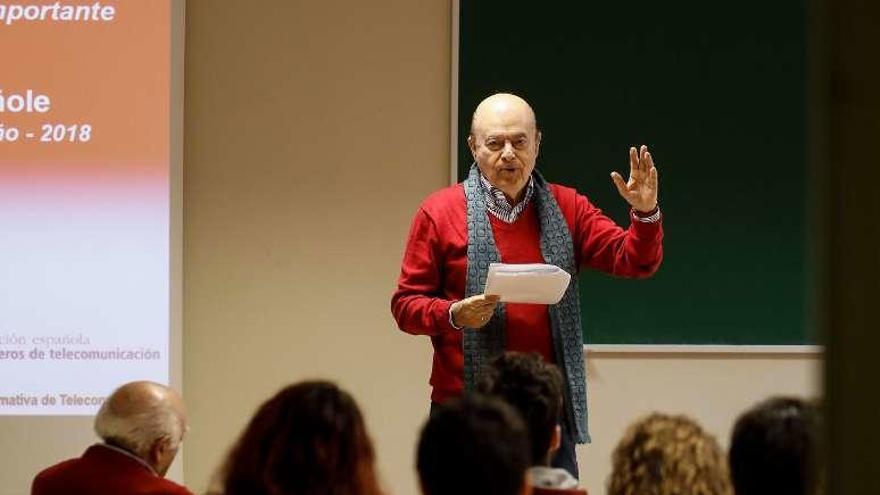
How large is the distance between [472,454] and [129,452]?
1.20m

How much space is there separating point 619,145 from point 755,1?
0.77 metres

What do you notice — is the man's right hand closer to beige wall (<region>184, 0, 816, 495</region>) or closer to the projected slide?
beige wall (<region>184, 0, 816, 495</region>)

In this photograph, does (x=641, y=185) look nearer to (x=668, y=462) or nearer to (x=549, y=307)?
(x=549, y=307)

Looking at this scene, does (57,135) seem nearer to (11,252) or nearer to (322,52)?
(11,252)

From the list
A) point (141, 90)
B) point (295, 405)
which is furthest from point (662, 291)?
point (295, 405)

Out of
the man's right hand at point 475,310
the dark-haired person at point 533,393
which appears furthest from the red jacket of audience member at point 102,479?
the man's right hand at point 475,310

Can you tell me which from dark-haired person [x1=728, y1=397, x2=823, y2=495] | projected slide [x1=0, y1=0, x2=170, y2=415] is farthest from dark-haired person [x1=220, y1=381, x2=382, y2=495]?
projected slide [x1=0, y1=0, x2=170, y2=415]

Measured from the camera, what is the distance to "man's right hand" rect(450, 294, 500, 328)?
294 cm

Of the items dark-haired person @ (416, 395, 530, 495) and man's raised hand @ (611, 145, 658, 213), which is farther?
man's raised hand @ (611, 145, 658, 213)

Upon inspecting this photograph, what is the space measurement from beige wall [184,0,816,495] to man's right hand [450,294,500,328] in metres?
1.63

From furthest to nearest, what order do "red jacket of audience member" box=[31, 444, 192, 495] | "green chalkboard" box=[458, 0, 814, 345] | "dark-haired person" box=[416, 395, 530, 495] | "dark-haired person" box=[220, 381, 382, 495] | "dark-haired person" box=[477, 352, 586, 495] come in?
1. "green chalkboard" box=[458, 0, 814, 345]
2. "red jacket of audience member" box=[31, 444, 192, 495]
3. "dark-haired person" box=[477, 352, 586, 495]
4. "dark-haired person" box=[220, 381, 382, 495]
5. "dark-haired person" box=[416, 395, 530, 495]

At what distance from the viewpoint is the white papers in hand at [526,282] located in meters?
2.93

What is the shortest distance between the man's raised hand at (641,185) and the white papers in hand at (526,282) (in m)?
0.28

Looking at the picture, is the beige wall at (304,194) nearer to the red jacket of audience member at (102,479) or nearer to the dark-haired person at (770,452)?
the red jacket of audience member at (102,479)
